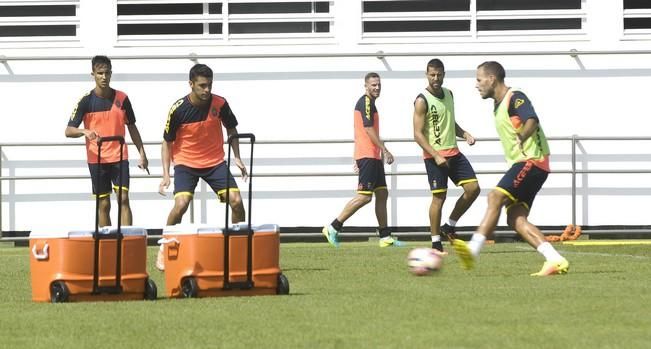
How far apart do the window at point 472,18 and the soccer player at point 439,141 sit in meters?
4.17

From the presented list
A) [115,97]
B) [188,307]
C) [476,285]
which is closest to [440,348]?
[188,307]

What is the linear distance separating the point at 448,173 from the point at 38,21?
22.6ft

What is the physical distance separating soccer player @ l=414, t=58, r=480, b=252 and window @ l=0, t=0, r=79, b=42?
6.20m

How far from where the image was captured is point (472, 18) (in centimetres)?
2283

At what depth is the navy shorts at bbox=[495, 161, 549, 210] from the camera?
47.6 feet

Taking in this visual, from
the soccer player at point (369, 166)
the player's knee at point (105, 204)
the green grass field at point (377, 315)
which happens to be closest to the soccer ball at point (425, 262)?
the green grass field at point (377, 315)

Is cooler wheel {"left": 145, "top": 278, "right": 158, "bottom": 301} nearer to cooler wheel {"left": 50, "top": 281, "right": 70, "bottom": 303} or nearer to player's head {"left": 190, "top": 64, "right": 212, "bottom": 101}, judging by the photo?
cooler wheel {"left": 50, "top": 281, "right": 70, "bottom": 303}

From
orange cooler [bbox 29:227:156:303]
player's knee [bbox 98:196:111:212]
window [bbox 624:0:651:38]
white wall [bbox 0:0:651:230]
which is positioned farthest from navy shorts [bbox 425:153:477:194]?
orange cooler [bbox 29:227:156:303]

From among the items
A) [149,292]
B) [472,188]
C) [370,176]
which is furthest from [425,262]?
[370,176]

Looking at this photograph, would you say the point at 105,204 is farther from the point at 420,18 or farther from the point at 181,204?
the point at 420,18

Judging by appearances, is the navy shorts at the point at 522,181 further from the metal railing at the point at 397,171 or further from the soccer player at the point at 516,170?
the metal railing at the point at 397,171

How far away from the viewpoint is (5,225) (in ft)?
73.8

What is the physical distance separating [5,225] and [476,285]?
34.7 ft

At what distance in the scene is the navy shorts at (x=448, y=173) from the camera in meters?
18.5
